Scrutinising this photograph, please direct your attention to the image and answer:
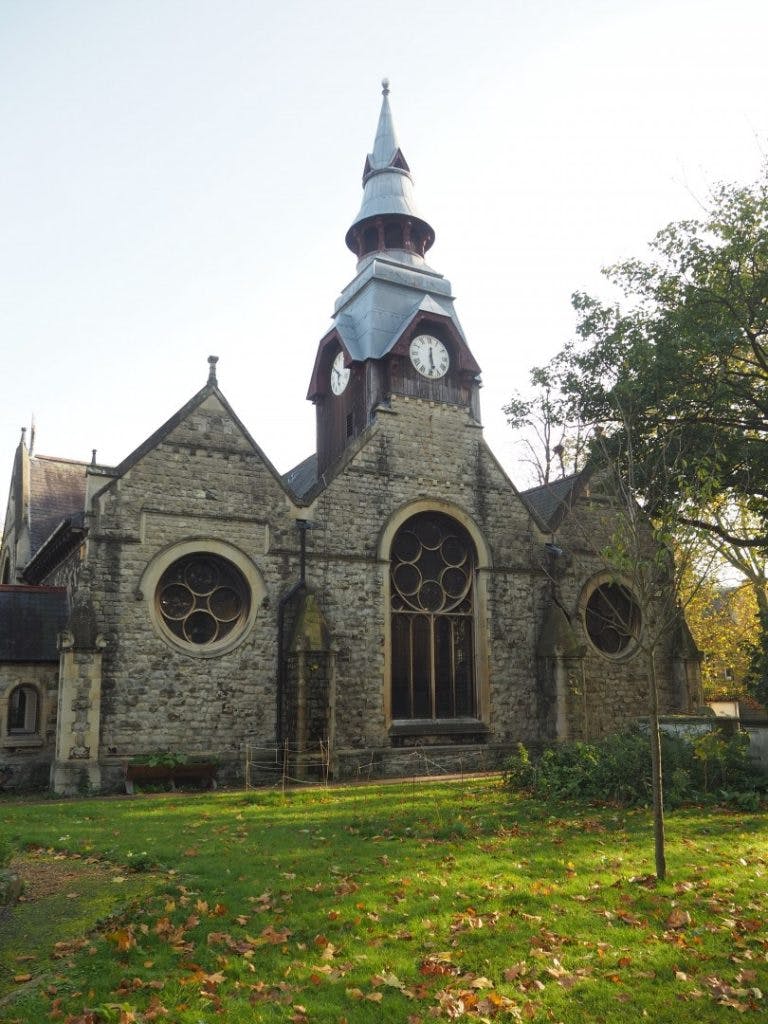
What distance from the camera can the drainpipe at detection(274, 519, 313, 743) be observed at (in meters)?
18.6

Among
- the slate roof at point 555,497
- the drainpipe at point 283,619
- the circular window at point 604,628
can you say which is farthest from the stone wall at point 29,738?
the circular window at point 604,628

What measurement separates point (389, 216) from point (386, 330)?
611 centimetres

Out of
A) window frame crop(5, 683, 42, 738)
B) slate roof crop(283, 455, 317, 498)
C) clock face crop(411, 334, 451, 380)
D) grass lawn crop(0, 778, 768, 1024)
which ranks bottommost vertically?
grass lawn crop(0, 778, 768, 1024)

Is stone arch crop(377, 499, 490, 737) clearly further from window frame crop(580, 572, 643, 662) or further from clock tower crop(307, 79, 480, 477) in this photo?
window frame crop(580, 572, 643, 662)

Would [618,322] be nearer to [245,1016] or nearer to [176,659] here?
[176,659]

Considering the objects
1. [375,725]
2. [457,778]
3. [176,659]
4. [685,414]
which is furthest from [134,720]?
[685,414]

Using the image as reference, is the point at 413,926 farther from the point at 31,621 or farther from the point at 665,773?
the point at 31,621

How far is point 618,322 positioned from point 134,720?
14.9 m

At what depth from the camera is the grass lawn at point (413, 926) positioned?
5500 mm

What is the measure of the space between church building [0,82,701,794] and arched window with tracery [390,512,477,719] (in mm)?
58

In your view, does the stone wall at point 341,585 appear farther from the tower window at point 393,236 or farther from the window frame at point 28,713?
the tower window at point 393,236

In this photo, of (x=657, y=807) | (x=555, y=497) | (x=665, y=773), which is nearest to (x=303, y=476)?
(x=555, y=497)

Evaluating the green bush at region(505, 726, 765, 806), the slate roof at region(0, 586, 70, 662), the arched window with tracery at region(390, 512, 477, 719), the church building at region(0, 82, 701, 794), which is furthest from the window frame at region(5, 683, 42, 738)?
the green bush at region(505, 726, 765, 806)

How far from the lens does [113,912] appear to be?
728 centimetres
